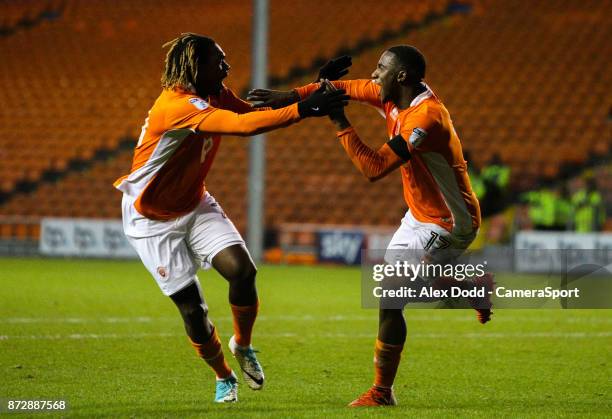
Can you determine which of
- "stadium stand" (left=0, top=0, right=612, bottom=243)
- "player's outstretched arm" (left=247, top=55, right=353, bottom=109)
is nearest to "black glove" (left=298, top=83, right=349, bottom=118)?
"player's outstretched arm" (left=247, top=55, right=353, bottom=109)

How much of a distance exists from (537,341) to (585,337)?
1.81 ft

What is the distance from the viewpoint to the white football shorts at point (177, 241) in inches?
235

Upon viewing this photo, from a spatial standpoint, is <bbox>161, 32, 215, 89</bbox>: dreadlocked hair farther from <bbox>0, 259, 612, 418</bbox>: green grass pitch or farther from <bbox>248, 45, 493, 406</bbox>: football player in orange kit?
<bbox>0, 259, 612, 418</bbox>: green grass pitch

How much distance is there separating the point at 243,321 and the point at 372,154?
1.24 m

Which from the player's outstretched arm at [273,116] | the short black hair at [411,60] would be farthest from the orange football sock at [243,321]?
the short black hair at [411,60]

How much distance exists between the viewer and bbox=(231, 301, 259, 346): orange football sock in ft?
20.1

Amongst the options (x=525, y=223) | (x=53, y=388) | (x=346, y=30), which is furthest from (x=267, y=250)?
(x=53, y=388)

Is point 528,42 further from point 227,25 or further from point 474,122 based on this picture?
point 227,25

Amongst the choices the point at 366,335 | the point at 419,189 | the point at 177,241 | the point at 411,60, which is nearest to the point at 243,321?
the point at 177,241

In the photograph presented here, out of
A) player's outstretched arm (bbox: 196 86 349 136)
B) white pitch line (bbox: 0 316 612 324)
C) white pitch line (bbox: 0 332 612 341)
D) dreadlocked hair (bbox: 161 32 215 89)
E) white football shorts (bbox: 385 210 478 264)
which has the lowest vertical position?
white pitch line (bbox: 0 316 612 324)

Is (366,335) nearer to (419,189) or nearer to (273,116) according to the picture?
(419,189)

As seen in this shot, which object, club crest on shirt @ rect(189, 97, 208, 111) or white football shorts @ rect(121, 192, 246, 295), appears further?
white football shorts @ rect(121, 192, 246, 295)

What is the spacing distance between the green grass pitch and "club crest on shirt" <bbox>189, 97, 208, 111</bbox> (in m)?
1.58

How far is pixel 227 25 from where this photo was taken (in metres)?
28.8
